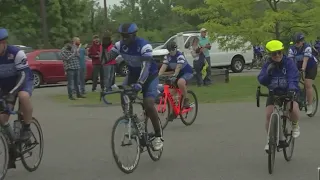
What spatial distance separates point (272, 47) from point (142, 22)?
281 ft

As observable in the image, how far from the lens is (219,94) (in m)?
18.4

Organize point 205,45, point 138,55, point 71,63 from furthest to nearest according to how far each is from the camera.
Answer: point 205,45, point 71,63, point 138,55

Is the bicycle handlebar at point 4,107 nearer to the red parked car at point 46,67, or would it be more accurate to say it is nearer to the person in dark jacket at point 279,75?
the person in dark jacket at point 279,75

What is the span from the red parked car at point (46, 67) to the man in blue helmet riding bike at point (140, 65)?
15.9 meters

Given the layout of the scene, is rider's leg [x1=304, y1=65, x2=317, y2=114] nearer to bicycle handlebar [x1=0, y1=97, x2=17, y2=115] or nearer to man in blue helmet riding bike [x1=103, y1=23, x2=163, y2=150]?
man in blue helmet riding bike [x1=103, y1=23, x2=163, y2=150]

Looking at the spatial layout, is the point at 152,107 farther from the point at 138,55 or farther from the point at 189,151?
the point at 189,151

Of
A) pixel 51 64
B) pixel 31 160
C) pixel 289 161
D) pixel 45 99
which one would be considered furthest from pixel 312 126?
pixel 51 64

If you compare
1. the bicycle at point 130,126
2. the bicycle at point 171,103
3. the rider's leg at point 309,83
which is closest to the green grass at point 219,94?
the rider's leg at point 309,83

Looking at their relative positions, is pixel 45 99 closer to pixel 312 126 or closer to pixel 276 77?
pixel 312 126

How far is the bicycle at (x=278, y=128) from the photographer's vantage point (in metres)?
7.52

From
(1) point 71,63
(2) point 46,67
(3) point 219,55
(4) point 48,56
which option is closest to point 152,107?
(1) point 71,63

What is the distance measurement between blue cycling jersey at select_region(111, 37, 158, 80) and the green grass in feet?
27.9

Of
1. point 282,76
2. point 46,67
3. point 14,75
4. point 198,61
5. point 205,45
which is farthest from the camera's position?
point 46,67

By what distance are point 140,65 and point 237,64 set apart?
23105 mm
